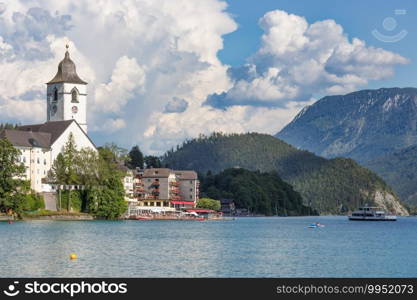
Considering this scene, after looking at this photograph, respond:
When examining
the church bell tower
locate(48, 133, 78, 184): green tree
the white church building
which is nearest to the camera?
locate(48, 133, 78, 184): green tree

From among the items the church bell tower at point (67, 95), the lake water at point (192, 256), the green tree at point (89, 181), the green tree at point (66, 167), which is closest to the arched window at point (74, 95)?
the church bell tower at point (67, 95)

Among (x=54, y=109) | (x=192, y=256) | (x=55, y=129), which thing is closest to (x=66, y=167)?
(x=55, y=129)

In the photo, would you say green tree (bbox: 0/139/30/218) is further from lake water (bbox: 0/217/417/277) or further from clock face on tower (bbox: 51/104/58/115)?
clock face on tower (bbox: 51/104/58/115)

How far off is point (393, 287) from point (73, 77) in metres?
151

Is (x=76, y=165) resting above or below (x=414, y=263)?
above

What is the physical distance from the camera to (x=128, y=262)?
7206cm

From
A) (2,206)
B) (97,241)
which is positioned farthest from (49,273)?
(2,206)

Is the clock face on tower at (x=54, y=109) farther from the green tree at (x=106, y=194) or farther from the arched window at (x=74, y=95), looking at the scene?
the green tree at (x=106, y=194)

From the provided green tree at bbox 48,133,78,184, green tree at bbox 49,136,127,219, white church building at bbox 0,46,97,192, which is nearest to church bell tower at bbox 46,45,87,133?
white church building at bbox 0,46,97,192

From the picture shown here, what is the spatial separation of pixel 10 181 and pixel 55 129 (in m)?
33.6

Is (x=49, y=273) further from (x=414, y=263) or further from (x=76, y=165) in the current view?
(x=76, y=165)

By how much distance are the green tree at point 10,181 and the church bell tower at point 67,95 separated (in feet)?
131

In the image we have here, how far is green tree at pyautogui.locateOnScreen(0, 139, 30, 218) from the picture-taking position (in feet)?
482

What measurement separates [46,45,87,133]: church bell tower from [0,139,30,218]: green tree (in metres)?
39.8
